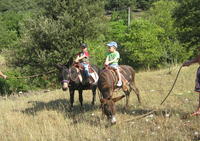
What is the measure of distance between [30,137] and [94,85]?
12.3ft

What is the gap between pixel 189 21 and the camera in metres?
29.3

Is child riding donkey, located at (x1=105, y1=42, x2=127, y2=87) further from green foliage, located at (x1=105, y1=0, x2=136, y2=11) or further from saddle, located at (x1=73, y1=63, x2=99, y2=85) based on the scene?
green foliage, located at (x1=105, y1=0, x2=136, y2=11)

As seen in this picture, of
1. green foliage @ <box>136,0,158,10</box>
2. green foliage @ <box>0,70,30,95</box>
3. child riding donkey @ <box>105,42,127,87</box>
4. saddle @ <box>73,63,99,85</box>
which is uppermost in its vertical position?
green foliage @ <box>136,0,158,10</box>

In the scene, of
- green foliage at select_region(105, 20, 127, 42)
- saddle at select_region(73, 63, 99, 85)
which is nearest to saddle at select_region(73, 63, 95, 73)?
saddle at select_region(73, 63, 99, 85)

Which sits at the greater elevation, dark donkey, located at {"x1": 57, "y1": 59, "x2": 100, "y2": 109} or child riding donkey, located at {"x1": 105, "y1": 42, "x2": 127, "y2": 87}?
child riding donkey, located at {"x1": 105, "y1": 42, "x2": 127, "y2": 87}

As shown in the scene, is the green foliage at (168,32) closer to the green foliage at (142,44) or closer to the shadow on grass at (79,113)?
the green foliage at (142,44)

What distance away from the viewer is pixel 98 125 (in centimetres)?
721

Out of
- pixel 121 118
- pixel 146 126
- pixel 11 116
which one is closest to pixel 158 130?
pixel 146 126

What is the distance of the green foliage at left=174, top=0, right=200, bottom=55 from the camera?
2895cm

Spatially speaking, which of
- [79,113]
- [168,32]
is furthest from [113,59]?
[168,32]

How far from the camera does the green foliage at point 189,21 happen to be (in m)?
29.0

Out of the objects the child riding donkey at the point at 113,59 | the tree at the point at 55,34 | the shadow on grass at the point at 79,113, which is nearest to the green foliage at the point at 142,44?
the tree at the point at 55,34

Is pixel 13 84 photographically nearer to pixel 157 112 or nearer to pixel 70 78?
pixel 70 78

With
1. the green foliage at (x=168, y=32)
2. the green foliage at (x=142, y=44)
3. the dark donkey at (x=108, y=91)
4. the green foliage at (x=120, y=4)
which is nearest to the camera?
the dark donkey at (x=108, y=91)
